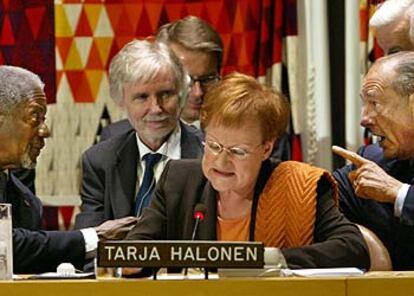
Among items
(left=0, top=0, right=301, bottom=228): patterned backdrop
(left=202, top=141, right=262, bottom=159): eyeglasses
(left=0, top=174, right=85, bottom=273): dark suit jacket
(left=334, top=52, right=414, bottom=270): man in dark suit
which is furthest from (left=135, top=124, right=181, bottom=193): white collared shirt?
(left=0, top=0, right=301, bottom=228): patterned backdrop

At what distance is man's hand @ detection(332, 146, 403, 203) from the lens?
359cm

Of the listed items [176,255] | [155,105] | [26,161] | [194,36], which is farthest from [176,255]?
[194,36]

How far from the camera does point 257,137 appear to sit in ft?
10.8

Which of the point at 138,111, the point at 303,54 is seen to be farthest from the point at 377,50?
the point at 138,111

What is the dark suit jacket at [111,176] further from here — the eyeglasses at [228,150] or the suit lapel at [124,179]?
the eyeglasses at [228,150]

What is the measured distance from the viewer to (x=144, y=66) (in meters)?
4.02

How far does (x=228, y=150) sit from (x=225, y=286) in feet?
2.04

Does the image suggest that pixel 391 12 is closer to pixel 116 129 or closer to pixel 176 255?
pixel 116 129

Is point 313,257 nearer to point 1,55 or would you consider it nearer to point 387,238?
point 387,238

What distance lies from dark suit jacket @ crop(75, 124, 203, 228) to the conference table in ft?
3.84

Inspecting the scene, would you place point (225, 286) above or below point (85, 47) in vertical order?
below

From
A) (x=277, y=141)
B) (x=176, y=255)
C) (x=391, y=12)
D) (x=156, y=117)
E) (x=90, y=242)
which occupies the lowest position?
(x=90, y=242)

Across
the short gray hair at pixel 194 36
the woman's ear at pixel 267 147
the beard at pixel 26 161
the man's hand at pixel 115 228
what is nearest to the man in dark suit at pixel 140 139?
the man's hand at pixel 115 228

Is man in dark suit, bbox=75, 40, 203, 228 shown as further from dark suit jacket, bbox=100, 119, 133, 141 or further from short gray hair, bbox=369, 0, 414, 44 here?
short gray hair, bbox=369, 0, 414, 44
